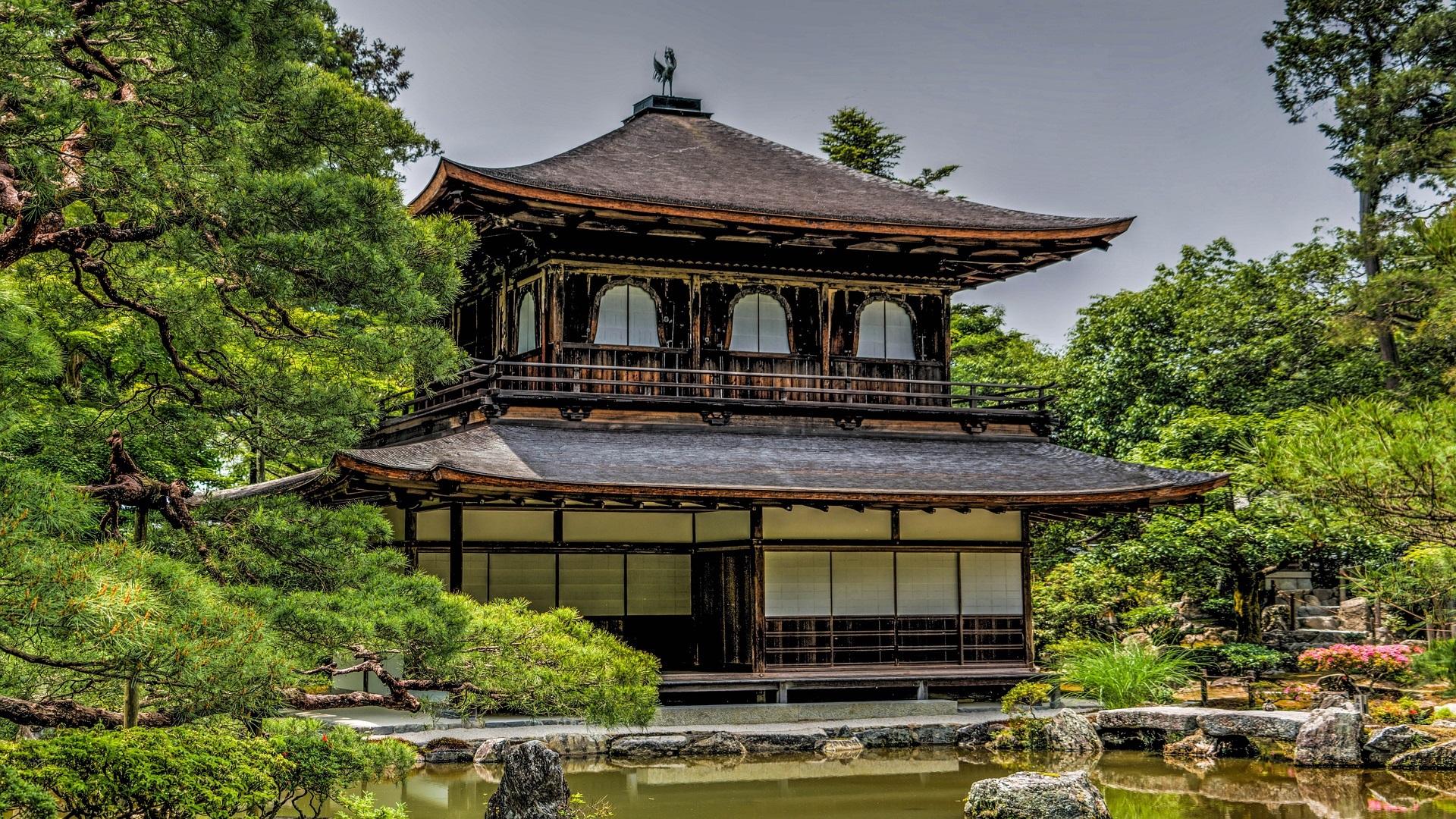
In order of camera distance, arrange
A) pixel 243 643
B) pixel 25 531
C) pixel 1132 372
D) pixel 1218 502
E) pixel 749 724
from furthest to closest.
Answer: pixel 1132 372 → pixel 1218 502 → pixel 749 724 → pixel 243 643 → pixel 25 531

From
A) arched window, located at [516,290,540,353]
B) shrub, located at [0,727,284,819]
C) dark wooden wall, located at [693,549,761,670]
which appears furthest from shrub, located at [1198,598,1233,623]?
shrub, located at [0,727,284,819]

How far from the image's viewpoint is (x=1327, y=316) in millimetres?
26109

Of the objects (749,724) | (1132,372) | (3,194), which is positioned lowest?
(749,724)

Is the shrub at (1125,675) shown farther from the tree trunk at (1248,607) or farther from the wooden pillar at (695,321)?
the wooden pillar at (695,321)

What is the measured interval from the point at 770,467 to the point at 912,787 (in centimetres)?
462

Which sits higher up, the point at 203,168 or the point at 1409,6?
the point at 1409,6

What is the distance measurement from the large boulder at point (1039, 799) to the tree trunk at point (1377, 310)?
14.9 m

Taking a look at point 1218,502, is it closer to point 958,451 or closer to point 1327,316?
point 958,451

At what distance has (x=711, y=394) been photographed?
18.2m

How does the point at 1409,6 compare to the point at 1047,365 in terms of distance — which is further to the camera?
the point at 1047,365

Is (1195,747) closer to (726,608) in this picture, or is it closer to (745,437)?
(726,608)

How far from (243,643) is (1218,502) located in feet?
56.3

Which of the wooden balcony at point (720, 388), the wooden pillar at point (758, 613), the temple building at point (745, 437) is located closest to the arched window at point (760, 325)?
the temple building at point (745, 437)

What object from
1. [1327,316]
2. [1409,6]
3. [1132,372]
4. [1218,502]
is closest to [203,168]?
[1218,502]
